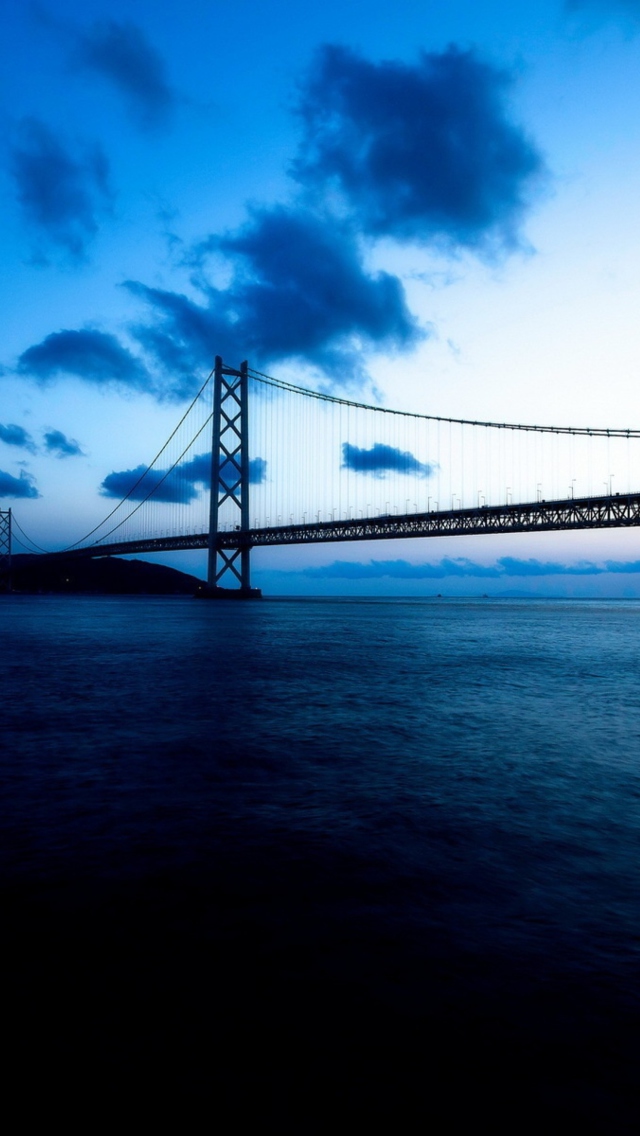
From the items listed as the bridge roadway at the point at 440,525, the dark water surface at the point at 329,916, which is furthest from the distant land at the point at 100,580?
the dark water surface at the point at 329,916

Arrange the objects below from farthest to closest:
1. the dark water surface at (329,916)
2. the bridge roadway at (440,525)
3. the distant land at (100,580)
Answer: the distant land at (100,580) < the bridge roadway at (440,525) < the dark water surface at (329,916)

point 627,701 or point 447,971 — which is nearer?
point 447,971

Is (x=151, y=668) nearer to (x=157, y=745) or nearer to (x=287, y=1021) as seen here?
(x=157, y=745)

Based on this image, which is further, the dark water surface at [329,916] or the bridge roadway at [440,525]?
the bridge roadway at [440,525]

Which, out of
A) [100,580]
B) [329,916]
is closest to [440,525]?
[329,916]

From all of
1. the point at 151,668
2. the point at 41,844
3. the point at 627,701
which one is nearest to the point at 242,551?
the point at 151,668

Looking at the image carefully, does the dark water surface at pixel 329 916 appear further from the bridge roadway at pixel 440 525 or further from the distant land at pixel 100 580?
the distant land at pixel 100 580

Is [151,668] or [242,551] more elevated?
[242,551]

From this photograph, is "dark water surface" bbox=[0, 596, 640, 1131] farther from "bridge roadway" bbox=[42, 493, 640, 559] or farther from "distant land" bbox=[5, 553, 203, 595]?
"distant land" bbox=[5, 553, 203, 595]
